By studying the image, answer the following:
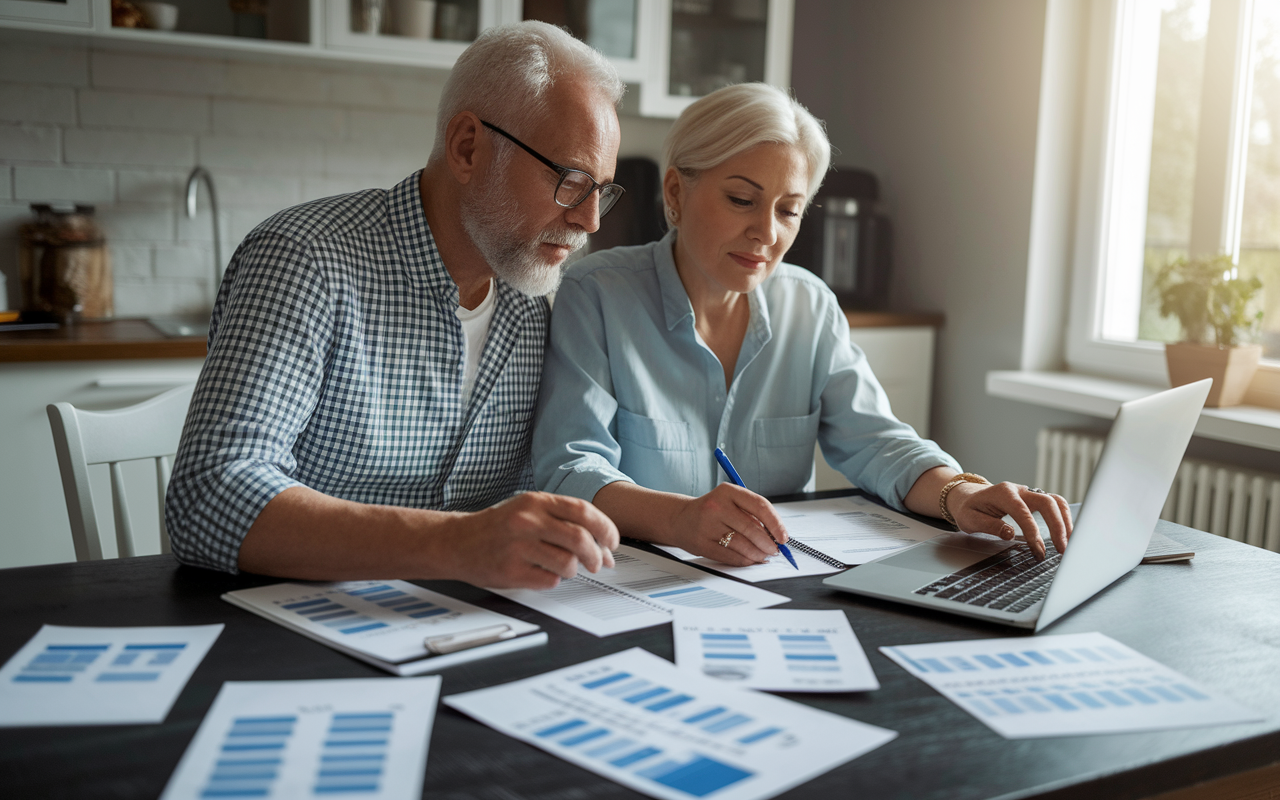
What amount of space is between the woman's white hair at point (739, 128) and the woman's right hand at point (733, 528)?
609 mm

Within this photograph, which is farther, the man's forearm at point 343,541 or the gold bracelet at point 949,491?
the gold bracelet at point 949,491

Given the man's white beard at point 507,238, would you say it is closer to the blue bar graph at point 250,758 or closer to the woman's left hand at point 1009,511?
the woman's left hand at point 1009,511

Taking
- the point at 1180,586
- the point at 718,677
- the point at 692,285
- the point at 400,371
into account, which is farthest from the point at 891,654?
the point at 692,285

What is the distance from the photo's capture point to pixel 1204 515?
7.02ft

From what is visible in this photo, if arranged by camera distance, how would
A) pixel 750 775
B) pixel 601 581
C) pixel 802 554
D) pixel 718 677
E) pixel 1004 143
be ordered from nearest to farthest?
pixel 750 775, pixel 718 677, pixel 601 581, pixel 802 554, pixel 1004 143

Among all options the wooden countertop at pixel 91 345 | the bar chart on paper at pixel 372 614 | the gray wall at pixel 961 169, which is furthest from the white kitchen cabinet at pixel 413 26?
the bar chart on paper at pixel 372 614

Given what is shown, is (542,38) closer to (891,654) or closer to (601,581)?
(601,581)

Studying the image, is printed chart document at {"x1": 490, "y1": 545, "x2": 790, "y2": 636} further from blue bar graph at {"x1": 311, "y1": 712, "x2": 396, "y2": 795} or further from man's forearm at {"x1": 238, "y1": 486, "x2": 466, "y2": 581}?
blue bar graph at {"x1": 311, "y1": 712, "x2": 396, "y2": 795}

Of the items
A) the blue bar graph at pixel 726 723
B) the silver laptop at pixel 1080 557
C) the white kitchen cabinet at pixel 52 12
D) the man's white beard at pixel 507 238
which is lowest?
the blue bar graph at pixel 726 723

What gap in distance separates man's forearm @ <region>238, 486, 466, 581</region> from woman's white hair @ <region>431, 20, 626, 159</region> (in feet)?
1.88

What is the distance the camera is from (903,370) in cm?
294

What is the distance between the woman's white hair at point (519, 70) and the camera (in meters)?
1.25

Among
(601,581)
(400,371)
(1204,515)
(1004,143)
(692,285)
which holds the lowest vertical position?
(1204,515)

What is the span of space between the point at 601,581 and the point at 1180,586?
609mm
